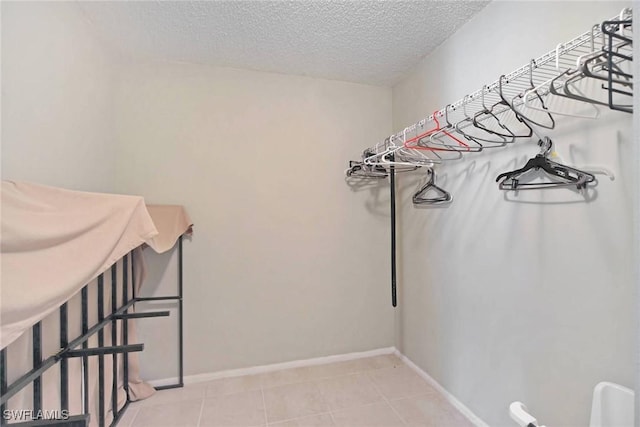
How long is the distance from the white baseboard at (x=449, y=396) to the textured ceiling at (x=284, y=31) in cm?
267

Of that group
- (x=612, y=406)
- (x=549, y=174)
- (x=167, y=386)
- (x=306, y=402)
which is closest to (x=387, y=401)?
Result: (x=306, y=402)

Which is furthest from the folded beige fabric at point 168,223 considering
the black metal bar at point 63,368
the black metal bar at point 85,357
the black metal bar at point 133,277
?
the black metal bar at point 63,368

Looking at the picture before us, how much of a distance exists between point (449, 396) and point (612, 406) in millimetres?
1223

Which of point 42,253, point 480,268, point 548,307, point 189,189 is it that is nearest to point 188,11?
point 189,189

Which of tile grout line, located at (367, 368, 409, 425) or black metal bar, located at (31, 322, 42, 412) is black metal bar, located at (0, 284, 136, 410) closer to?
black metal bar, located at (31, 322, 42, 412)

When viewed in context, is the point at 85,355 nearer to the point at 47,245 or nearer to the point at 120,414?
the point at 47,245

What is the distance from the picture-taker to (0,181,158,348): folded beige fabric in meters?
0.92

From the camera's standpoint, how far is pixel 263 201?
2.63 meters

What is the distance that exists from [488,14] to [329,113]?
1.42 m

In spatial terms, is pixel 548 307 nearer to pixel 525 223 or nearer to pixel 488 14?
pixel 525 223

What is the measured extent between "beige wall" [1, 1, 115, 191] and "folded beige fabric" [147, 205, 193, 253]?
420 mm

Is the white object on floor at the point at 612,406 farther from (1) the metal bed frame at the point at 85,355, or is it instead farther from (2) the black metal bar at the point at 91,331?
(2) the black metal bar at the point at 91,331

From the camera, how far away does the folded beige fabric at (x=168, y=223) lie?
7.01ft

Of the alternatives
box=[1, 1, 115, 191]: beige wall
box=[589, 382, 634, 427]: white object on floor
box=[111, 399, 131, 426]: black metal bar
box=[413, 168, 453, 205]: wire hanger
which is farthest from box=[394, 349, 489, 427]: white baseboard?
box=[1, 1, 115, 191]: beige wall
